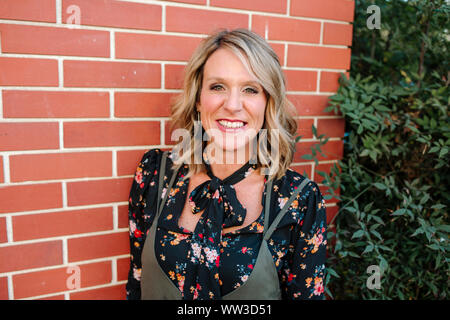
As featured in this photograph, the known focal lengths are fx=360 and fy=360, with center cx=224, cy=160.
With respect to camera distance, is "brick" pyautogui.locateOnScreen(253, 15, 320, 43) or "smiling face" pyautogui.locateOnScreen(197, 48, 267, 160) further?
"brick" pyautogui.locateOnScreen(253, 15, 320, 43)

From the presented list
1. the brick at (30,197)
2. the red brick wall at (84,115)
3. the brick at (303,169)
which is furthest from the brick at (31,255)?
the brick at (303,169)

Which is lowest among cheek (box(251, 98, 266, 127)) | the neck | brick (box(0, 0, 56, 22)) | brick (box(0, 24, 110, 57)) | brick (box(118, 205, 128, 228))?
brick (box(118, 205, 128, 228))

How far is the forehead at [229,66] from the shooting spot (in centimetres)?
152

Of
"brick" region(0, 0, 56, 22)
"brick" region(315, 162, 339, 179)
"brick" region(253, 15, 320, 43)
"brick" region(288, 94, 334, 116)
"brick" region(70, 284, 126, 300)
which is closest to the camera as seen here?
"brick" region(0, 0, 56, 22)

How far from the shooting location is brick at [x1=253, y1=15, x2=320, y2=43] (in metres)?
1.79

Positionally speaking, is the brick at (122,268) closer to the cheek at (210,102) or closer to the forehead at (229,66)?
the cheek at (210,102)

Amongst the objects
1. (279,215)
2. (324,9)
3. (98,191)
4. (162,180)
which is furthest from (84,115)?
(324,9)

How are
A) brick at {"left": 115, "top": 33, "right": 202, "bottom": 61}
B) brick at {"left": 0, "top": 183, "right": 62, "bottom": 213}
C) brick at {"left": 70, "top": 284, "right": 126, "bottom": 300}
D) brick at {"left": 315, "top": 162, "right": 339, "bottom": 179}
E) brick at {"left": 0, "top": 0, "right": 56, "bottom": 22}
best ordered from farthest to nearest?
brick at {"left": 315, "top": 162, "right": 339, "bottom": 179} < brick at {"left": 70, "top": 284, "right": 126, "bottom": 300} < brick at {"left": 115, "top": 33, "right": 202, "bottom": 61} < brick at {"left": 0, "top": 183, "right": 62, "bottom": 213} < brick at {"left": 0, "top": 0, "right": 56, "bottom": 22}

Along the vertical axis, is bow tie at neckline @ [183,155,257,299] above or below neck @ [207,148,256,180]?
below

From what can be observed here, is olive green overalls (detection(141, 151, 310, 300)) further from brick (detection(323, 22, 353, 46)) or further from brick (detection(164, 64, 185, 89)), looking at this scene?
brick (detection(323, 22, 353, 46))

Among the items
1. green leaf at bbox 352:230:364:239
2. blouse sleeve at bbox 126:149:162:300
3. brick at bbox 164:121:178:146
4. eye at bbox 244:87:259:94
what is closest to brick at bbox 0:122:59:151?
blouse sleeve at bbox 126:149:162:300

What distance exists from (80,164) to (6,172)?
28 cm

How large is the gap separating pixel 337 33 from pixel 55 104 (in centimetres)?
148
